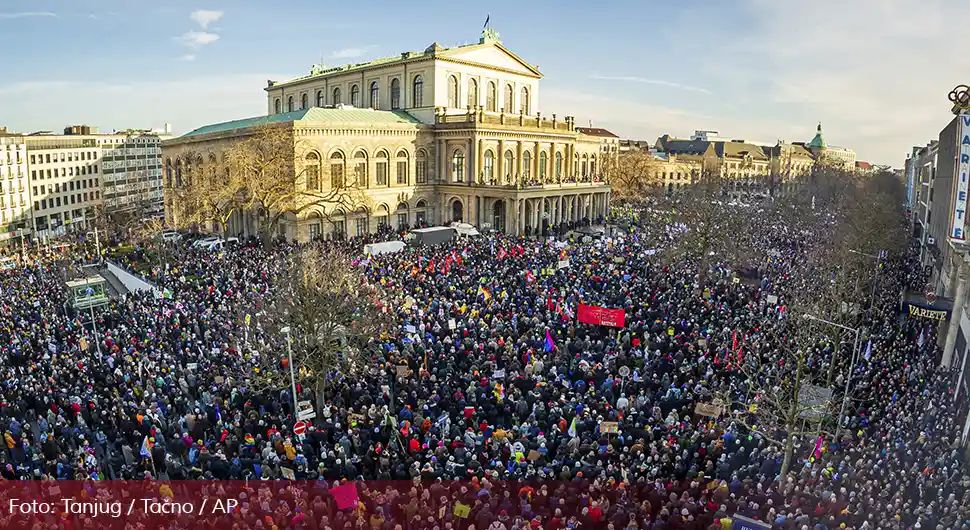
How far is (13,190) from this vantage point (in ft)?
211

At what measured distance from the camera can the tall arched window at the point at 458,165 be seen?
55781 mm

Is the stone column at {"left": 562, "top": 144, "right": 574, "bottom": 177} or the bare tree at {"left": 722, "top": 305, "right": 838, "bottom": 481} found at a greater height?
the stone column at {"left": 562, "top": 144, "right": 574, "bottom": 177}

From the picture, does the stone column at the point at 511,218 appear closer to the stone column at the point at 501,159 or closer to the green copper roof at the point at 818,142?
the stone column at the point at 501,159

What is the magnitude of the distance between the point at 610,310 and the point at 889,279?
64.8 feet

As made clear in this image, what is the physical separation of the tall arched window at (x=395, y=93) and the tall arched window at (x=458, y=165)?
898 centimetres

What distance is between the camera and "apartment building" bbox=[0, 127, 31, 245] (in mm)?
62594

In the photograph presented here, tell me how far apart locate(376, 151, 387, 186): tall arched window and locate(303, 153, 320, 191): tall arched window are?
599 cm

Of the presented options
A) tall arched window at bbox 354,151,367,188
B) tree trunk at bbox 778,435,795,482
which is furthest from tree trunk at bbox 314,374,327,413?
tall arched window at bbox 354,151,367,188

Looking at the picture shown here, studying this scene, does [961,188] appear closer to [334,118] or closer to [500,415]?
[500,415]

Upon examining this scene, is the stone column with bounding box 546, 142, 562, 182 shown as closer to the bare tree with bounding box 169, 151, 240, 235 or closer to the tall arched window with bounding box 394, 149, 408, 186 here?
the tall arched window with bounding box 394, 149, 408, 186

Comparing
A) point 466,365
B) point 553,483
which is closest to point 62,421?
point 466,365

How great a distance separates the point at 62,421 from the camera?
56.2 ft

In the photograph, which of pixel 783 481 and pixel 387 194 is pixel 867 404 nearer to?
pixel 783 481

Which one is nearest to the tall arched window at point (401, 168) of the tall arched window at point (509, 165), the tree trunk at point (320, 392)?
→ the tall arched window at point (509, 165)
